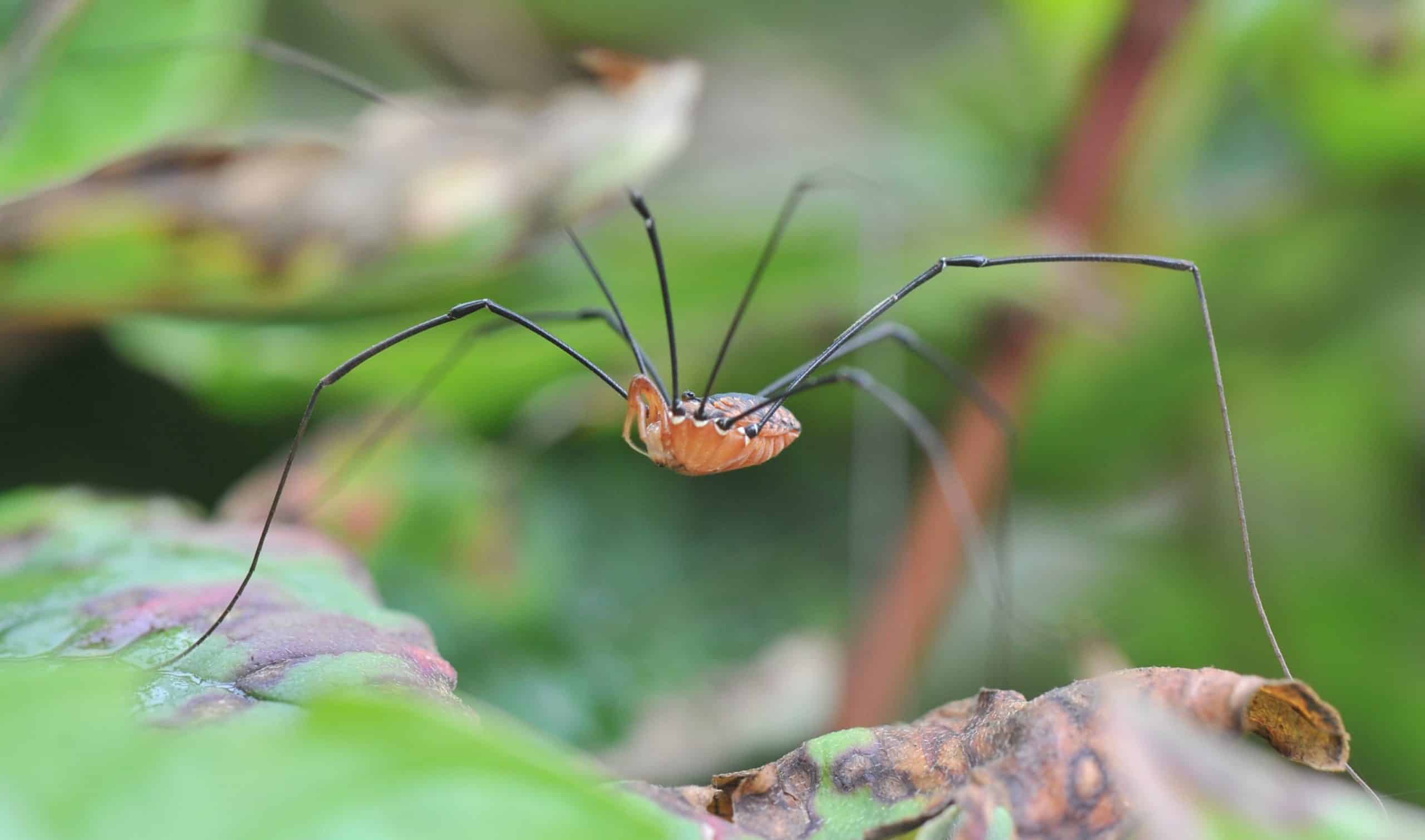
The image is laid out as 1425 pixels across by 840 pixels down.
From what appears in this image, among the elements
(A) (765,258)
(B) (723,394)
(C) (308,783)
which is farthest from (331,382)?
(C) (308,783)

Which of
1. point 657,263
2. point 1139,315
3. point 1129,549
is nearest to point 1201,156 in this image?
point 1139,315

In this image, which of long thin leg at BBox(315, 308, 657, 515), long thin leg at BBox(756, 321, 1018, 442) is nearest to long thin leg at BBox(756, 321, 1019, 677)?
long thin leg at BBox(756, 321, 1018, 442)

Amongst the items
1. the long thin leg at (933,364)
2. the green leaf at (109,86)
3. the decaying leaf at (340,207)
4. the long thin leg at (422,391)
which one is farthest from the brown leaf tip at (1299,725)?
the green leaf at (109,86)

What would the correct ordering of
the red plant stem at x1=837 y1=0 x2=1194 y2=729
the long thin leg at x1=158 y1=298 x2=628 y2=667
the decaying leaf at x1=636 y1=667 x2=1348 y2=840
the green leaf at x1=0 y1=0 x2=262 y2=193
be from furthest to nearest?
the red plant stem at x1=837 y1=0 x2=1194 y2=729 → the green leaf at x1=0 y1=0 x2=262 y2=193 → the long thin leg at x1=158 y1=298 x2=628 y2=667 → the decaying leaf at x1=636 y1=667 x2=1348 y2=840

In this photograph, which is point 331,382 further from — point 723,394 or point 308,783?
point 308,783

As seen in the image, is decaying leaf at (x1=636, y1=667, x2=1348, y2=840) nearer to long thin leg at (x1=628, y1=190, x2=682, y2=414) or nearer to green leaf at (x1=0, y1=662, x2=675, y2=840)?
green leaf at (x1=0, y1=662, x2=675, y2=840)

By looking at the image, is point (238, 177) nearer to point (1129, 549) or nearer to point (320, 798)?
point (320, 798)

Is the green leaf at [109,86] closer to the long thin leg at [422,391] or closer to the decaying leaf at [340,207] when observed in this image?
the decaying leaf at [340,207]
